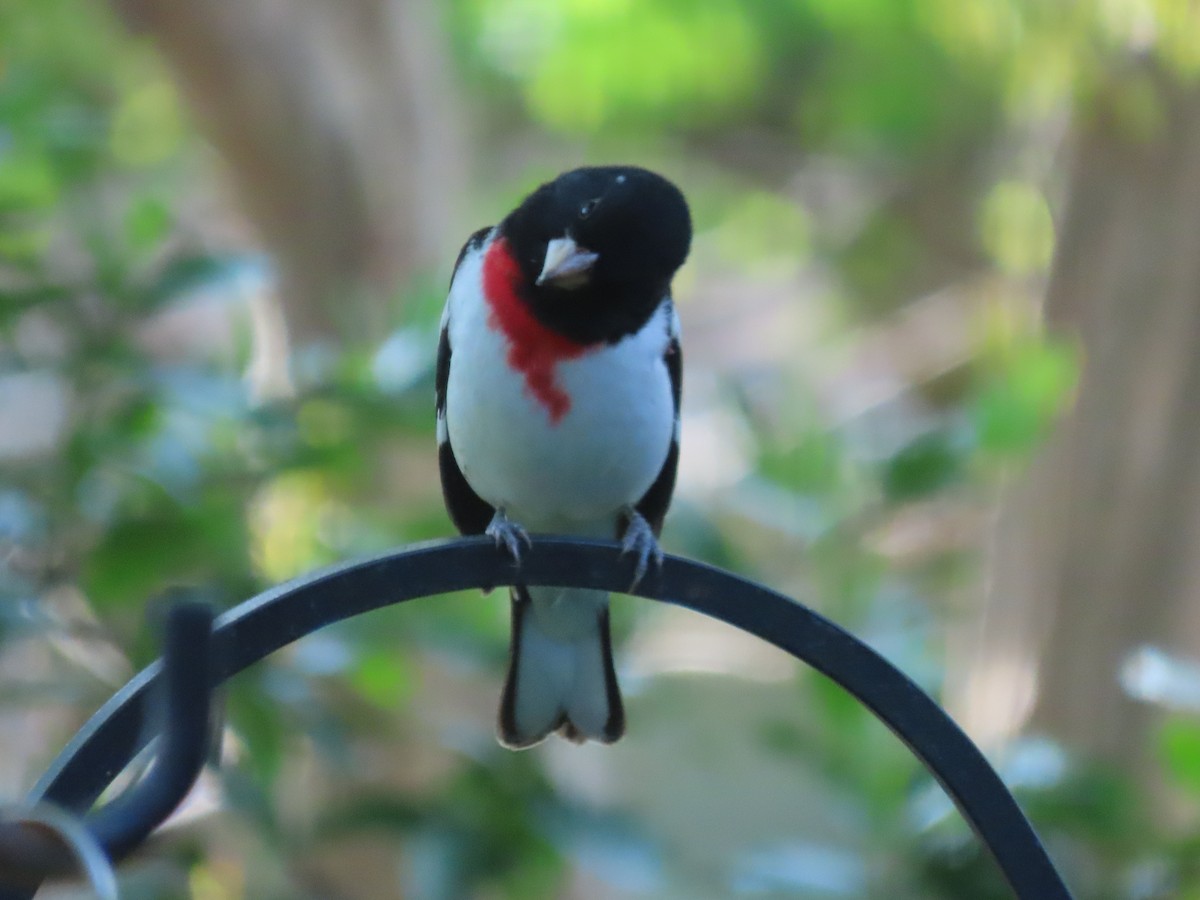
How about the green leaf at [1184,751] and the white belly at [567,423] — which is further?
the green leaf at [1184,751]

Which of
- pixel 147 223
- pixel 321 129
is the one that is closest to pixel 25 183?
pixel 147 223

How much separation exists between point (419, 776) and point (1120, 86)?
6.91 ft

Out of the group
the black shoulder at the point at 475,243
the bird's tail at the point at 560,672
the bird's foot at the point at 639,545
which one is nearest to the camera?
the bird's foot at the point at 639,545

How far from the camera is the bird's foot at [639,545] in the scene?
119 cm

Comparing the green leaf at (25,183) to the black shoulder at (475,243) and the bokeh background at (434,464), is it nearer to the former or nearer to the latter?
the bokeh background at (434,464)

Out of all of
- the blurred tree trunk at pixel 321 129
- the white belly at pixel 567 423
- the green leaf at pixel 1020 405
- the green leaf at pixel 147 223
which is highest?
the blurred tree trunk at pixel 321 129

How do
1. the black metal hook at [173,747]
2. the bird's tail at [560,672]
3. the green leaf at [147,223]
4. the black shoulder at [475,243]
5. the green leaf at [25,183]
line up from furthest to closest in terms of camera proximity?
the green leaf at [147,223] < the green leaf at [25,183] < the black shoulder at [475,243] < the bird's tail at [560,672] < the black metal hook at [173,747]

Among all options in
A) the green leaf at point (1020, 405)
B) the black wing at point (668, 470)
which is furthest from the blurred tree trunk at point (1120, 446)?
the black wing at point (668, 470)

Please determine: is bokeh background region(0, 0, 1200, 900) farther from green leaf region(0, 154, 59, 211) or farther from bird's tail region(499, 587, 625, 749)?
bird's tail region(499, 587, 625, 749)

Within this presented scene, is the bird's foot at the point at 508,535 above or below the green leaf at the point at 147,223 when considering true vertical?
below

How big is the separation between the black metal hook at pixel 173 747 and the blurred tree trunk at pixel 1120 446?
2402 millimetres

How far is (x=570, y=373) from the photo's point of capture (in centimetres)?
145

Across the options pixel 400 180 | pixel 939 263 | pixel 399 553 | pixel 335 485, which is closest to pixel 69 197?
pixel 335 485

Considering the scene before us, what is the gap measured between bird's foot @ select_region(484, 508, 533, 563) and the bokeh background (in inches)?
23.2
